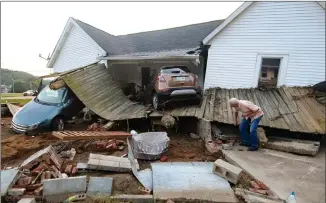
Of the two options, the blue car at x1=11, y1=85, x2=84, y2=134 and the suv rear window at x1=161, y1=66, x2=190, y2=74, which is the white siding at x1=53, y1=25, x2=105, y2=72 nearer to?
the blue car at x1=11, y1=85, x2=84, y2=134

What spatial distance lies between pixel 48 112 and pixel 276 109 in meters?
8.24

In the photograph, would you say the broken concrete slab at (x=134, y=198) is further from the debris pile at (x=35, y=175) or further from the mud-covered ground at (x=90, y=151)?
the debris pile at (x=35, y=175)

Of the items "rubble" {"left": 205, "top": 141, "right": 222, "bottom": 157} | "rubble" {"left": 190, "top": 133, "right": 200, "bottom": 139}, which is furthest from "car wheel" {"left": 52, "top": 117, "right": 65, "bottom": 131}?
"rubble" {"left": 205, "top": 141, "right": 222, "bottom": 157}

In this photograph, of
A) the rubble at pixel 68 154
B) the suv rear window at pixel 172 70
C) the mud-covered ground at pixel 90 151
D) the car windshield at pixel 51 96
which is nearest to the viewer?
the mud-covered ground at pixel 90 151

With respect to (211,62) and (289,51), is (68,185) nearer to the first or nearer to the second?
(211,62)

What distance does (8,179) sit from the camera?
3381 mm

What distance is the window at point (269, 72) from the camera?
8.73 m

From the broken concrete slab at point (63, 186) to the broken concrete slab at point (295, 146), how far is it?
Answer: 17.5ft

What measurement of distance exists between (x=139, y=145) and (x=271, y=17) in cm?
758

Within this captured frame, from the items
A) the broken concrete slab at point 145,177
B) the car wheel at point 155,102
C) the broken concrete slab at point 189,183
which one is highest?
the car wheel at point 155,102

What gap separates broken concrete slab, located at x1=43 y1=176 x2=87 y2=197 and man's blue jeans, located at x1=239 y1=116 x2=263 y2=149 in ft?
15.0

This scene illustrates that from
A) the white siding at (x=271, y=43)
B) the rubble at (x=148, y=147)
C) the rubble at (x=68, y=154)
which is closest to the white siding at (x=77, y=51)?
the white siding at (x=271, y=43)

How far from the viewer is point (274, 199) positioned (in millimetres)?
3547

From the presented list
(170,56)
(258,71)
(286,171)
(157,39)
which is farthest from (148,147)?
(157,39)
